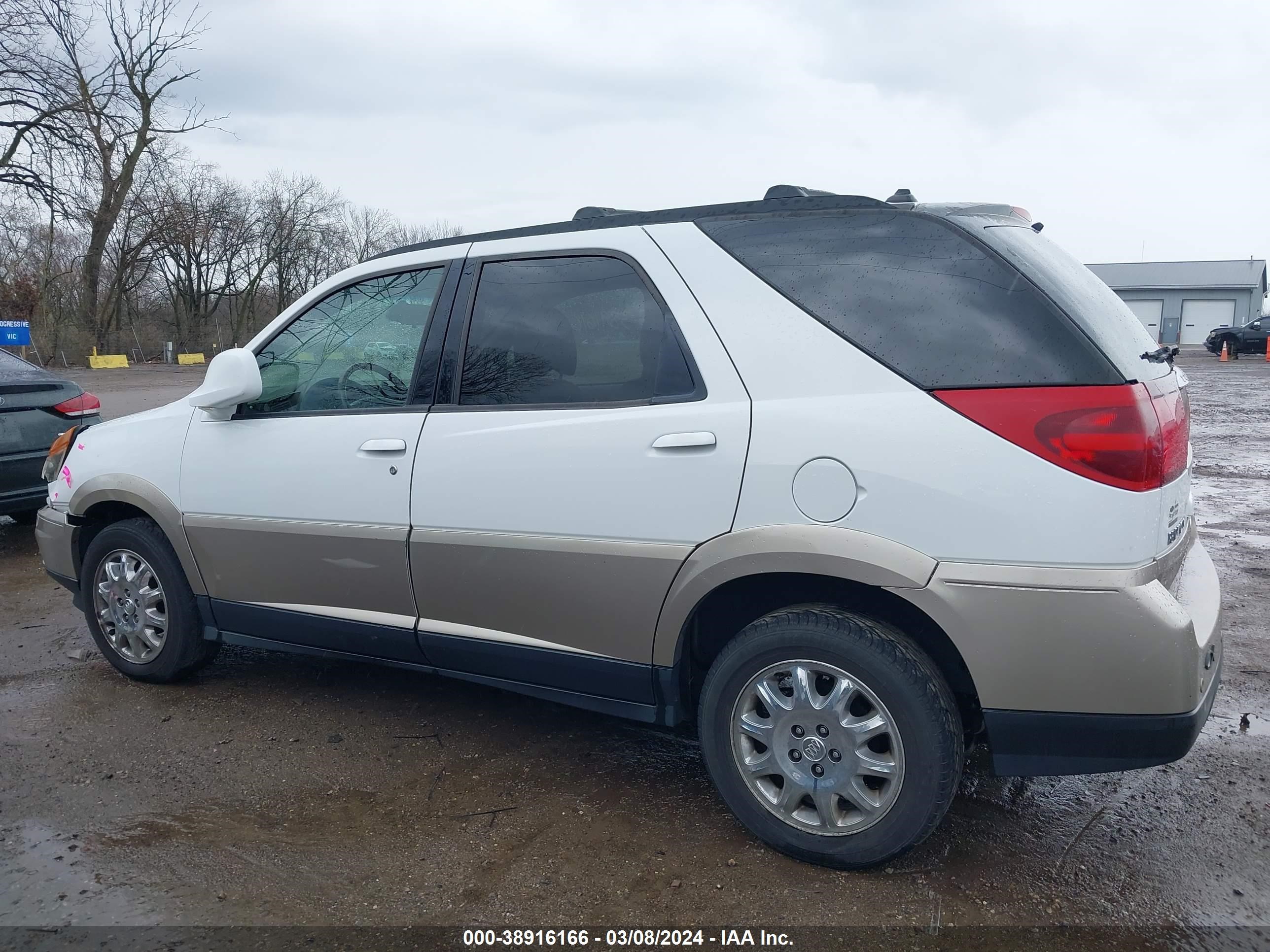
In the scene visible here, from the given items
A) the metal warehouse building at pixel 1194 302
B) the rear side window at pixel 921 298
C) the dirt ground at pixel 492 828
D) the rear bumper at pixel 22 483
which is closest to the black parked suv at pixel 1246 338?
the metal warehouse building at pixel 1194 302

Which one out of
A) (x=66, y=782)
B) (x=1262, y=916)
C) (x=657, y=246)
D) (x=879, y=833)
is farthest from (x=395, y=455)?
(x=1262, y=916)

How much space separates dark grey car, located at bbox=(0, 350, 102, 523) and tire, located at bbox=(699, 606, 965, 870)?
5.80 m

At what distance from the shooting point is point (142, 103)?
3569cm

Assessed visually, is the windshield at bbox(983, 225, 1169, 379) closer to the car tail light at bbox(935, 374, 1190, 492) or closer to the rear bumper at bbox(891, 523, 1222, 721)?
the car tail light at bbox(935, 374, 1190, 492)

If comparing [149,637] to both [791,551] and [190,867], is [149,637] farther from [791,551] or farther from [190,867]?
[791,551]

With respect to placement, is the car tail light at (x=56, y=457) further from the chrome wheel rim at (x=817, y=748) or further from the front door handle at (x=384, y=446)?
the chrome wheel rim at (x=817, y=748)

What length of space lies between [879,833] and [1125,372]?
1.37 meters

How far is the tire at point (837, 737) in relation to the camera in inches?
102

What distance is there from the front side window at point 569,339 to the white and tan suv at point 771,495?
0.01m

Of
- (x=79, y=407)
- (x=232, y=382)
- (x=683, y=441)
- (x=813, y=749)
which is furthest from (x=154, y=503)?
(x=79, y=407)

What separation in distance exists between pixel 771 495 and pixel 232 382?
2.24 meters

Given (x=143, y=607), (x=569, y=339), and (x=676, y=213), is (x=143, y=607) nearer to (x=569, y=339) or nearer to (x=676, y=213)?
(x=569, y=339)

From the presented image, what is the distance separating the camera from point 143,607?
427cm

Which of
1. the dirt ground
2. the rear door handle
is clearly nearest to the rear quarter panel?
the rear door handle
